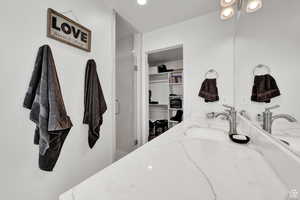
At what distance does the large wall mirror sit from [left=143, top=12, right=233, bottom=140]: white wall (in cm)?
24

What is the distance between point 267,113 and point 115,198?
0.83 metres

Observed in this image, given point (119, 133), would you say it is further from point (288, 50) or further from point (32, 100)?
point (288, 50)

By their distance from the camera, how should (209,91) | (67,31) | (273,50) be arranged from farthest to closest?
(209,91), (67,31), (273,50)

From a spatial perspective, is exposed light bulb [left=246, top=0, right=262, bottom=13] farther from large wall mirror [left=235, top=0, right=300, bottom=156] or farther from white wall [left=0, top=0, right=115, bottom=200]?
white wall [left=0, top=0, right=115, bottom=200]

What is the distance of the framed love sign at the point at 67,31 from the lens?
93cm

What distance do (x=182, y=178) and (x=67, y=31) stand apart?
134 cm

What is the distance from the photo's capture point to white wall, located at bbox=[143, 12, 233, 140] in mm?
1466

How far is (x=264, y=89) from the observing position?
2.72 ft

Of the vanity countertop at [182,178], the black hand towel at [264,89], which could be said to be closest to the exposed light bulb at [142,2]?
the black hand towel at [264,89]

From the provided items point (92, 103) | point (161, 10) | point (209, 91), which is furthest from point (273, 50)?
point (92, 103)

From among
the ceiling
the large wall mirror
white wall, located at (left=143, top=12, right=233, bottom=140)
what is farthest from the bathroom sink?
the ceiling

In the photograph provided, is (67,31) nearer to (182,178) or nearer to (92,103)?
(92,103)

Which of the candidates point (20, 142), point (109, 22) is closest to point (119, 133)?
point (20, 142)

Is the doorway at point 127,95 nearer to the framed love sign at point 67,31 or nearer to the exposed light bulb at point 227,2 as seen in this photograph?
the framed love sign at point 67,31
